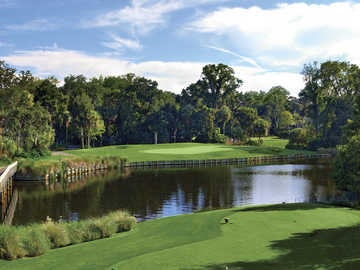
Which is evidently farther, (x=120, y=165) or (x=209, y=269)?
(x=120, y=165)

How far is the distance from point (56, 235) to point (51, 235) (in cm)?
25

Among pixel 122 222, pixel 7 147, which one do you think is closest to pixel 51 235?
pixel 122 222

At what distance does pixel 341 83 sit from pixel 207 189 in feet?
251

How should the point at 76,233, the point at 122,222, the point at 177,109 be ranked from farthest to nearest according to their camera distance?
the point at 177,109 → the point at 122,222 → the point at 76,233

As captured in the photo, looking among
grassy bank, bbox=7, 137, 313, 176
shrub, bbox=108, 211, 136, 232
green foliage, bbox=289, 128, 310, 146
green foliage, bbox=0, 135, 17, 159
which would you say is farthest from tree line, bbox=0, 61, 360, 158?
shrub, bbox=108, 211, 136, 232

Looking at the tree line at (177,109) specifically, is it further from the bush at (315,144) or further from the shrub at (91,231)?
the shrub at (91,231)

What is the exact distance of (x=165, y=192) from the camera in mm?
46000

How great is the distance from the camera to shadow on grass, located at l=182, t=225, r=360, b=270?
12312 millimetres

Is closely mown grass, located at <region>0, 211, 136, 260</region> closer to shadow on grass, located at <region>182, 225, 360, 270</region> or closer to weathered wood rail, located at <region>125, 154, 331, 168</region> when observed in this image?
shadow on grass, located at <region>182, 225, 360, 270</region>

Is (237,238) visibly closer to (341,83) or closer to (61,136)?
(341,83)

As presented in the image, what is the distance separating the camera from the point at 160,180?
56.4m

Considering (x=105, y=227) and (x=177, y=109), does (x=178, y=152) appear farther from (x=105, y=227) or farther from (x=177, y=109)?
(x=105, y=227)

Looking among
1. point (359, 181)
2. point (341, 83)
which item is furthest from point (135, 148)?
point (359, 181)

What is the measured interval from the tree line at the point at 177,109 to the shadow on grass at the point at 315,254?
77.2 metres
